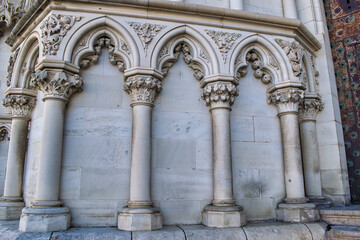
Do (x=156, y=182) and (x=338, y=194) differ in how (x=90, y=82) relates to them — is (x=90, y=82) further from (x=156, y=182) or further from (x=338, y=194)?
(x=338, y=194)

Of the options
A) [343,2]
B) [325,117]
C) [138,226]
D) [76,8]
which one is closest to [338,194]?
[325,117]

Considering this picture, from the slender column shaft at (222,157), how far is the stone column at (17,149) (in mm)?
3326

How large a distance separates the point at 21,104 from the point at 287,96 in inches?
184

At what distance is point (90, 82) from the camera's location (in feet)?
15.0

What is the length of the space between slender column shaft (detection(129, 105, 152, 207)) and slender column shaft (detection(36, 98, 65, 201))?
1.03 metres

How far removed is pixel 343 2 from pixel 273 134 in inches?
160

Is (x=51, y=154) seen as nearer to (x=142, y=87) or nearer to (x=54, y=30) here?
(x=142, y=87)

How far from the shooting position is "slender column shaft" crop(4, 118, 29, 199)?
17.0 feet

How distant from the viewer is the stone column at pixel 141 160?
3.97m

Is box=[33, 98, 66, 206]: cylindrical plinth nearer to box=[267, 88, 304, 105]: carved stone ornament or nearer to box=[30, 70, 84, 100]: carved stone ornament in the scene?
box=[30, 70, 84, 100]: carved stone ornament

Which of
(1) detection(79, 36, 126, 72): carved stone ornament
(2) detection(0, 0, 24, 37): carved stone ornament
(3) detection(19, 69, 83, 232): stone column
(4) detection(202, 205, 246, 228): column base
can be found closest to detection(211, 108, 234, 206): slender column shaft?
(4) detection(202, 205, 246, 228): column base

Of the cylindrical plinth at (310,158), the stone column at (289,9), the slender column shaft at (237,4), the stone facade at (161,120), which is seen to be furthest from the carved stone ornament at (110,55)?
the cylindrical plinth at (310,158)

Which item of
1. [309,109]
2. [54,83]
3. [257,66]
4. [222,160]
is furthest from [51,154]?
[309,109]

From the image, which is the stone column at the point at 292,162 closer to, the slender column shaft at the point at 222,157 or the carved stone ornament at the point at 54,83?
the slender column shaft at the point at 222,157
